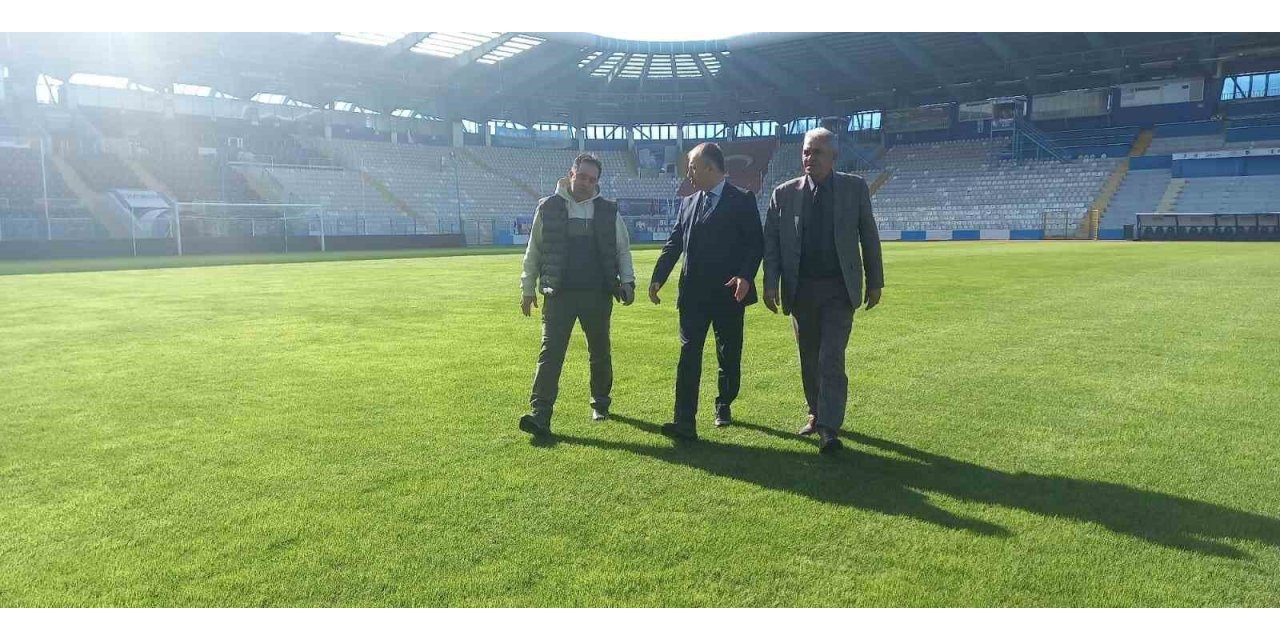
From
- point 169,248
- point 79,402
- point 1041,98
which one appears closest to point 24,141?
point 169,248

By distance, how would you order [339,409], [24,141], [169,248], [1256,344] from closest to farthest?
[339,409] → [1256,344] → [169,248] → [24,141]

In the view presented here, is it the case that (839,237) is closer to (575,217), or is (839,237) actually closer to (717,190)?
(717,190)

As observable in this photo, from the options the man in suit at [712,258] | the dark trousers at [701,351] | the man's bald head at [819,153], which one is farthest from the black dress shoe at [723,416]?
the man's bald head at [819,153]

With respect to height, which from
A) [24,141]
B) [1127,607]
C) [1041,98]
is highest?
[1041,98]

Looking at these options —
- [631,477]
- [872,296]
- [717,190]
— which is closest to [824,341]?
[872,296]

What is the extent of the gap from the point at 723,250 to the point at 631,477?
5.53 feet

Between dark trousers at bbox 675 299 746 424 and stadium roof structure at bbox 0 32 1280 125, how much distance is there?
4425 cm

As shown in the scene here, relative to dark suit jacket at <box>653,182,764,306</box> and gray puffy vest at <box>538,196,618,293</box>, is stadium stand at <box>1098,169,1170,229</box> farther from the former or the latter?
gray puffy vest at <box>538,196,618,293</box>

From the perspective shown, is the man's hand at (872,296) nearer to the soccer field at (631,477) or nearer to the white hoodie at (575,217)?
the soccer field at (631,477)

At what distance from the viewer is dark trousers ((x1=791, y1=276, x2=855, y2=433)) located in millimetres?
4809

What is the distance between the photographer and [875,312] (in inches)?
437

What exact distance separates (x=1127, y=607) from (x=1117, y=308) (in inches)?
392

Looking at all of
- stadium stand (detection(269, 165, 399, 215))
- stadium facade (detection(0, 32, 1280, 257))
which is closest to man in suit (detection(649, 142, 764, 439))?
stadium facade (detection(0, 32, 1280, 257))

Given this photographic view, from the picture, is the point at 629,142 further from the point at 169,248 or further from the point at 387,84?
the point at 169,248
